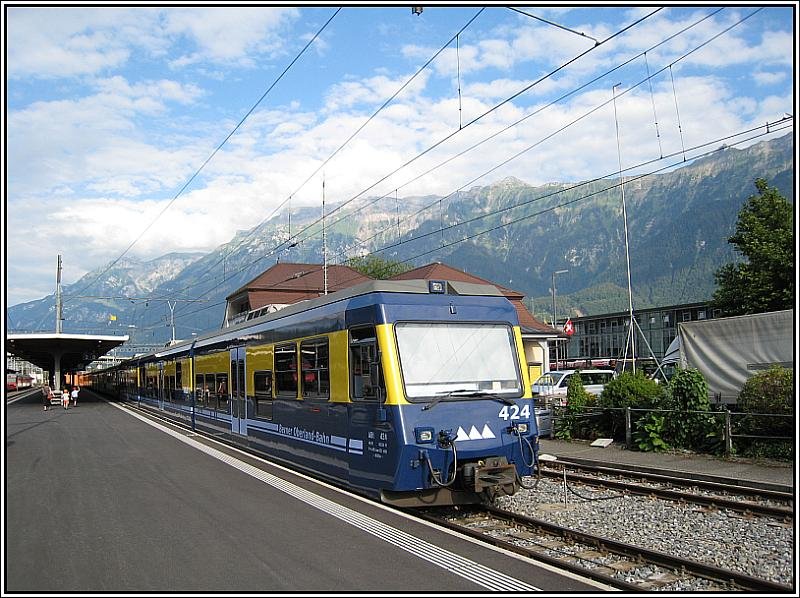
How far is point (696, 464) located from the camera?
1389cm

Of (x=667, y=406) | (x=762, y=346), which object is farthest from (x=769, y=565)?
(x=762, y=346)

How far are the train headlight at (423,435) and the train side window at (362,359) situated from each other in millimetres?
776

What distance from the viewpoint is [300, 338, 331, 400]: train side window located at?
11.2m

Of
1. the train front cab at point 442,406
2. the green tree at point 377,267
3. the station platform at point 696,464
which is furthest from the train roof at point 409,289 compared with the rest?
the green tree at point 377,267

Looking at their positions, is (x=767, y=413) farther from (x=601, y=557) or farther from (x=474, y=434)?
(x=601, y=557)

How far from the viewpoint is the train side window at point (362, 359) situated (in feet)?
32.0

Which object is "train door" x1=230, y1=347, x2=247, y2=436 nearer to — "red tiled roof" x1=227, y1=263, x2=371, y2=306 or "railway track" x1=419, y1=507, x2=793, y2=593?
"railway track" x1=419, y1=507, x2=793, y2=593

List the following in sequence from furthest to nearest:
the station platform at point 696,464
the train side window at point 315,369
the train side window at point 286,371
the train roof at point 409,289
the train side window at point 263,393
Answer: the train side window at point 263,393 → the train side window at point 286,371 → the station platform at point 696,464 → the train side window at point 315,369 → the train roof at point 409,289

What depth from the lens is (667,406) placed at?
16328mm

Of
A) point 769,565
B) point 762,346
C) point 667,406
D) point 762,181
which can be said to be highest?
point 762,181

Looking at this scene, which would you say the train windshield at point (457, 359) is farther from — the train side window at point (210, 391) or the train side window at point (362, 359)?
the train side window at point (210, 391)

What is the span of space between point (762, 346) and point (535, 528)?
10753 mm

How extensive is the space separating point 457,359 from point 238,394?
8.81 metres

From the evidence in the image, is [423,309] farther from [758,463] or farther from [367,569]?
[758,463]
